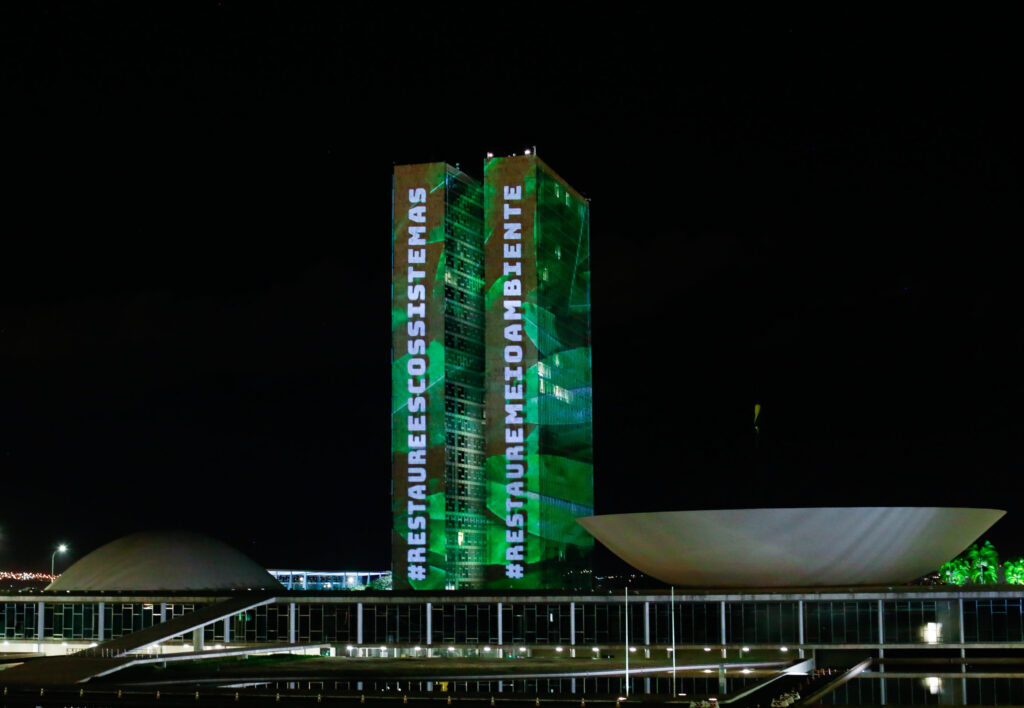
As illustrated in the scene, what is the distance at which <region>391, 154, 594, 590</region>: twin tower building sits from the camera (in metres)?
115

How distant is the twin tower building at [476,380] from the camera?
377 feet

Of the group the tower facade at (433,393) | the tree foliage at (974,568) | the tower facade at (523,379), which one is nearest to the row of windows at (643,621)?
the tower facade at (433,393)

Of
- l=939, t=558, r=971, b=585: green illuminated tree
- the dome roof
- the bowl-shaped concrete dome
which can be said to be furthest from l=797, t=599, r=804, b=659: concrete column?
l=939, t=558, r=971, b=585: green illuminated tree

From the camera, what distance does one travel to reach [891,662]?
238ft

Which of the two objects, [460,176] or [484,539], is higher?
[460,176]

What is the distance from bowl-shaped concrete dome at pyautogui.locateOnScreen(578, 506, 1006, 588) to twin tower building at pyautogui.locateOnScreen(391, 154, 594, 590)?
36.4 meters

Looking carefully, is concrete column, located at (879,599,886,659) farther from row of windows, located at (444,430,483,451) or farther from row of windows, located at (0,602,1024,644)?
row of windows, located at (444,430,483,451)

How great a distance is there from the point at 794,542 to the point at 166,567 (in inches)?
1676

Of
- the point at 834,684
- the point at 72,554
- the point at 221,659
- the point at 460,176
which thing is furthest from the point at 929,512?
the point at 72,554

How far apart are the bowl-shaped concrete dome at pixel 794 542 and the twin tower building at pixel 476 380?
3644cm

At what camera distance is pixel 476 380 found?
11938 centimetres

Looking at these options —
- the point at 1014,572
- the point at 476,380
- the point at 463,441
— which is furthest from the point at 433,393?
the point at 1014,572

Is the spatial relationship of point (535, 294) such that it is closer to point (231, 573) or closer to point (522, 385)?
point (522, 385)

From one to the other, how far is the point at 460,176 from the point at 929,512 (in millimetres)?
55700
